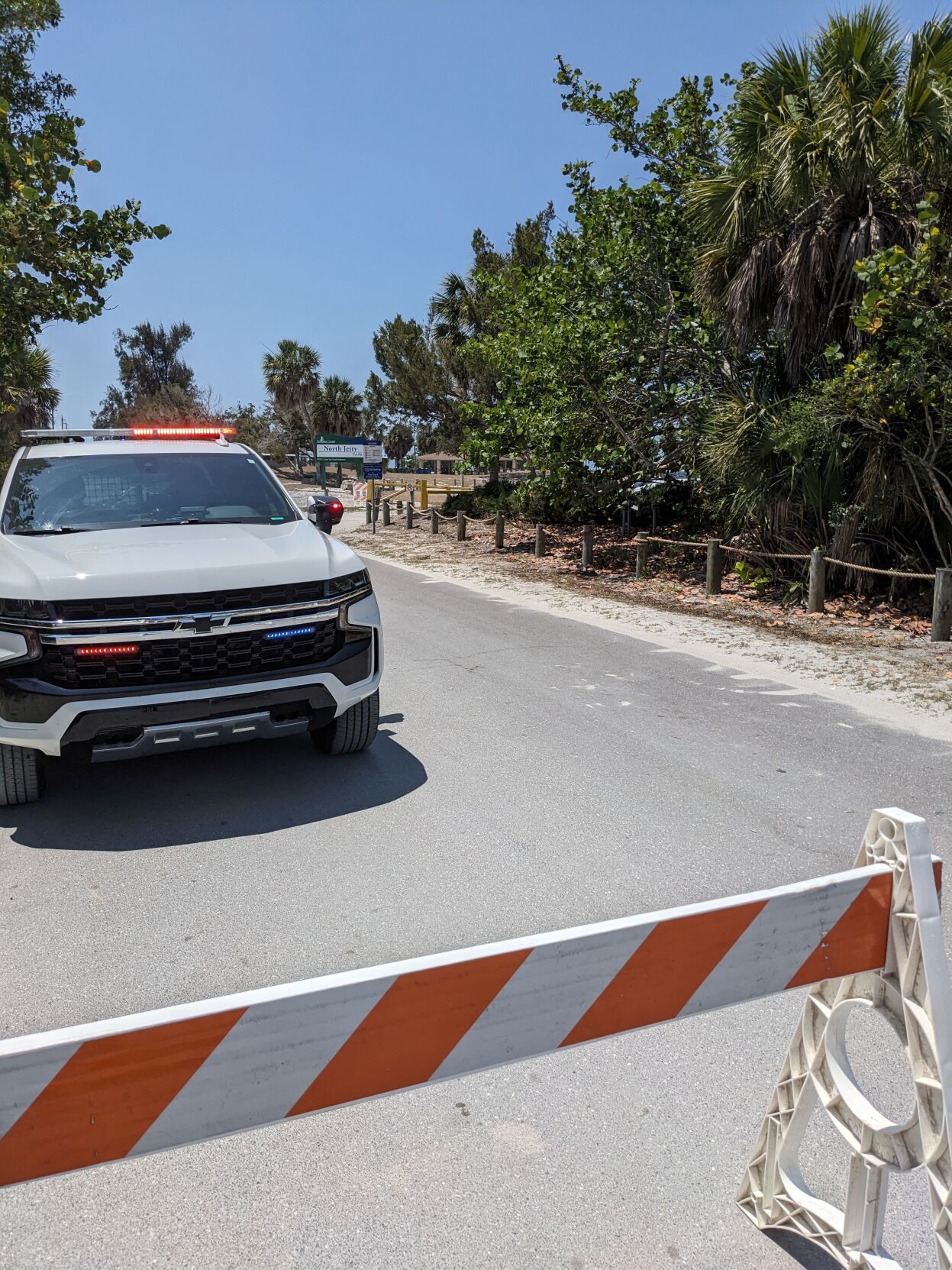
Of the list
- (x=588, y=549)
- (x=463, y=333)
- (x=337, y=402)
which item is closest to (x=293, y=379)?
(x=337, y=402)

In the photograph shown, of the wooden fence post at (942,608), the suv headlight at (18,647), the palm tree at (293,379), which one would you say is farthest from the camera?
the palm tree at (293,379)

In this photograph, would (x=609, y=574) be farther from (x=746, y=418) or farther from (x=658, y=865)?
(x=658, y=865)

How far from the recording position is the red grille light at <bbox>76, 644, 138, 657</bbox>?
14.2 ft

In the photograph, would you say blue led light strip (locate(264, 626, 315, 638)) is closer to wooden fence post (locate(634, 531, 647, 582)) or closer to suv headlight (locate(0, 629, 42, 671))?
suv headlight (locate(0, 629, 42, 671))

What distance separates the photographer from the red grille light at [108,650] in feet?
14.2

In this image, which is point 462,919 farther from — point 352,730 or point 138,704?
point 352,730

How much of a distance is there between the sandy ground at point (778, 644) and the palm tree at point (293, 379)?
49466 millimetres

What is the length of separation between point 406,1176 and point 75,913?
1969 mm

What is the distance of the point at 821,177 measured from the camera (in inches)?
428

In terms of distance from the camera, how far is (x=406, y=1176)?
2406 mm

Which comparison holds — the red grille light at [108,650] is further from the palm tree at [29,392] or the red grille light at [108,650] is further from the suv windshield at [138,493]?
the palm tree at [29,392]

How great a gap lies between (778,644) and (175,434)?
6.17 meters

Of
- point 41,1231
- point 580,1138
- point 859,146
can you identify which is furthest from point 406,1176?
point 859,146

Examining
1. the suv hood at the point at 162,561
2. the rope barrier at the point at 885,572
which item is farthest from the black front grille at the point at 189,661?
the rope barrier at the point at 885,572
